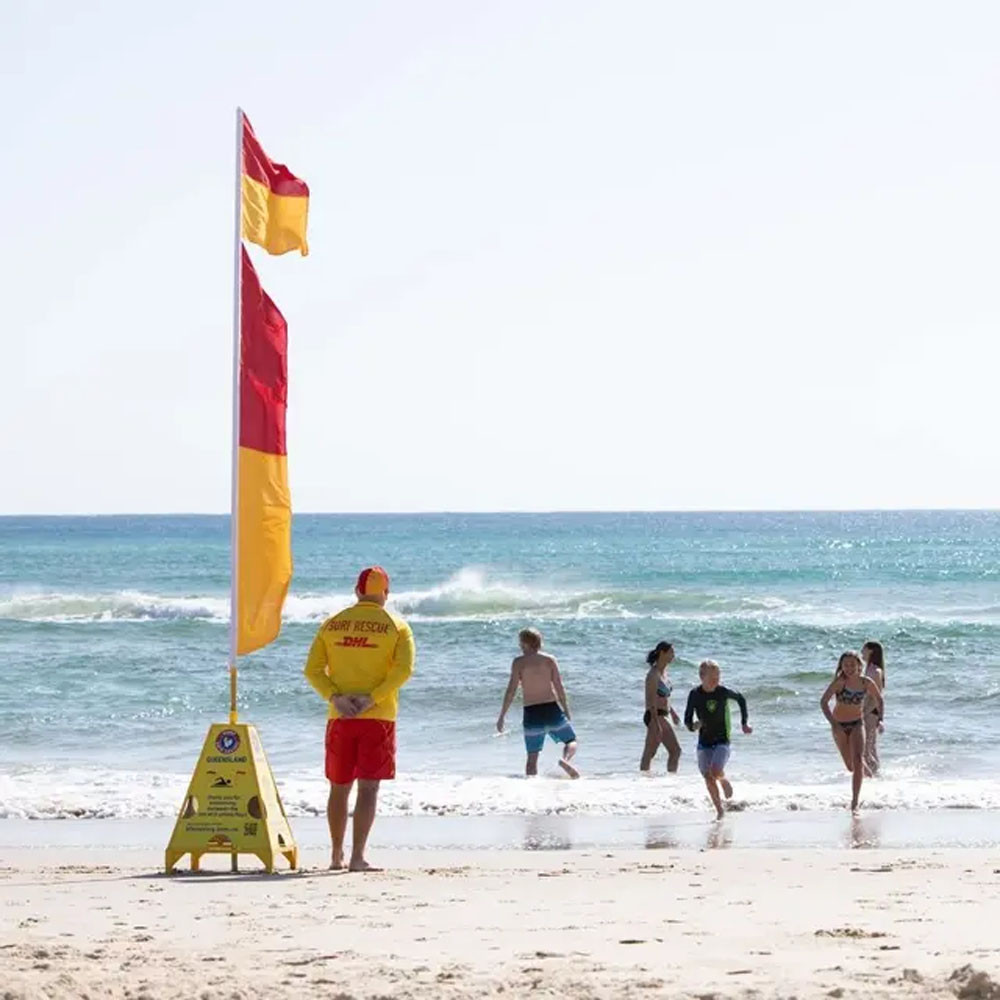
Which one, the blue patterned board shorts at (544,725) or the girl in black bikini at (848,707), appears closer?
the girl in black bikini at (848,707)

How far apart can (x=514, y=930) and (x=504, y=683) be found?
52.6 feet

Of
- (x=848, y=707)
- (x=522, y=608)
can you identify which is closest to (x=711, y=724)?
(x=848, y=707)

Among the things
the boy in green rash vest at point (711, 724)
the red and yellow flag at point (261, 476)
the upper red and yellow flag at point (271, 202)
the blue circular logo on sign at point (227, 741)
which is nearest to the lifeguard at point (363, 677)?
the red and yellow flag at point (261, 476)

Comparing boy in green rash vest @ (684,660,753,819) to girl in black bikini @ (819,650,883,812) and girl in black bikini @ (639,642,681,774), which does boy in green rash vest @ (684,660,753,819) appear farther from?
girl in black bikini @ (639,642,681,774)

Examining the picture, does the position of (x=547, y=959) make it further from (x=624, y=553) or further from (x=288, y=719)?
(x=624, y=553)

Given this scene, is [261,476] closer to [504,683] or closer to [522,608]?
[504,683]

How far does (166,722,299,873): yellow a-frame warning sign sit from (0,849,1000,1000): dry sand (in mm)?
203

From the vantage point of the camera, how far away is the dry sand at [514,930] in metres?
5.81

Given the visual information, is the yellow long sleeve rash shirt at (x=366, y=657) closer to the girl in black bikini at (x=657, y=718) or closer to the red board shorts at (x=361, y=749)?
the red board shorts at (x=361, y=749)

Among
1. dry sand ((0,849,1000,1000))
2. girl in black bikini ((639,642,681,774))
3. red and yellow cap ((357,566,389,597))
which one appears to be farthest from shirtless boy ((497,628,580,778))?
red and yellow cap ((357,566,389,597))

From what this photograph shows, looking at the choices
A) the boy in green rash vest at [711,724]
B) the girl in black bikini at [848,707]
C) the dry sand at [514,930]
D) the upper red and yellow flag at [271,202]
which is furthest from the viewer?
the girl in black bikini at [848,707]

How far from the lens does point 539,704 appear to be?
1470 cm

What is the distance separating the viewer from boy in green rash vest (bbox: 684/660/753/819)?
1223 cm

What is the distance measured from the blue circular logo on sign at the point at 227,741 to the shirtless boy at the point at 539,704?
579 cm
